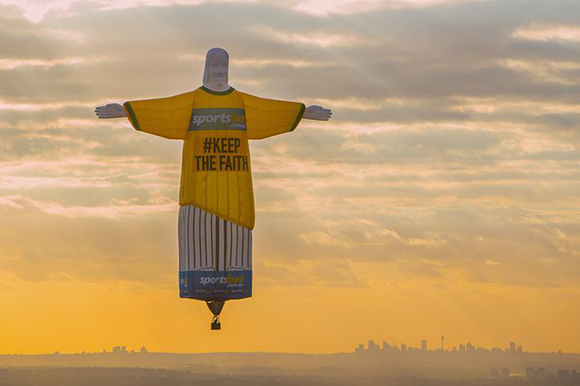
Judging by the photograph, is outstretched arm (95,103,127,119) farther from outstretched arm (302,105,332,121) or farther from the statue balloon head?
outstretched arm (302,105,332,121)

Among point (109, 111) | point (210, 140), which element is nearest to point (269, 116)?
point (210, 140)

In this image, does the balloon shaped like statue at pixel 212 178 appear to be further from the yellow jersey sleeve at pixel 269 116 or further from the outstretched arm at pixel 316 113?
the outstretched arm at pixel 316 113

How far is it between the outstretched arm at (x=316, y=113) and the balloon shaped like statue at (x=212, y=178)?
2.87 meters

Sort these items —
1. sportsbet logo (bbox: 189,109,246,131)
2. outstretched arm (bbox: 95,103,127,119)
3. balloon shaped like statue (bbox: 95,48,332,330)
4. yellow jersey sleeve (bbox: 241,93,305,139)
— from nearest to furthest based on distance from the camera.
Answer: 1. balloon shaped like statue (bbox: 95,48,332,330)
2. sportsbet logo (bbox: 189,109,246,131)
3. outstretched arm (bbox: 95,103,127,119)
4. yellow jersey sleeve (bbox: 241,93,305,139)

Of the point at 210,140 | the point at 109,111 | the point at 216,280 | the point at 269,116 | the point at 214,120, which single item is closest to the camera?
the point at 216,280

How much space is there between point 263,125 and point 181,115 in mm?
3550

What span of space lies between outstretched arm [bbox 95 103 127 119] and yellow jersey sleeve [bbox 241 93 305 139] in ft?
16.8

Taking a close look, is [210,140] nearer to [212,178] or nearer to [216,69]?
Answer: [212,178]

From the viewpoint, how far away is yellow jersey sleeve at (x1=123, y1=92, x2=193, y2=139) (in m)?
59.7

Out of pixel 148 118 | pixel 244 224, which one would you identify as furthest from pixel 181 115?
pixel 244 224

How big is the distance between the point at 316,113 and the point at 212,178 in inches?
226

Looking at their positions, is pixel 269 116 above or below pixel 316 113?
below

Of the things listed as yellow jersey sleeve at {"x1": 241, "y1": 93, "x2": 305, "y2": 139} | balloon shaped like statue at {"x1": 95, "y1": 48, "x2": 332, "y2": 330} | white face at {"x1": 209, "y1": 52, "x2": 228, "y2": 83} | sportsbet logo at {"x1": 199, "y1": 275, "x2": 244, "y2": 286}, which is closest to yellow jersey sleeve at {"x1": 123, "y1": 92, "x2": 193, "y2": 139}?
balloon shaped like statue at {"x1": 95, "y1": 48, "x2": 332, "y2": 330}

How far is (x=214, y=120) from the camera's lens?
59438mm
